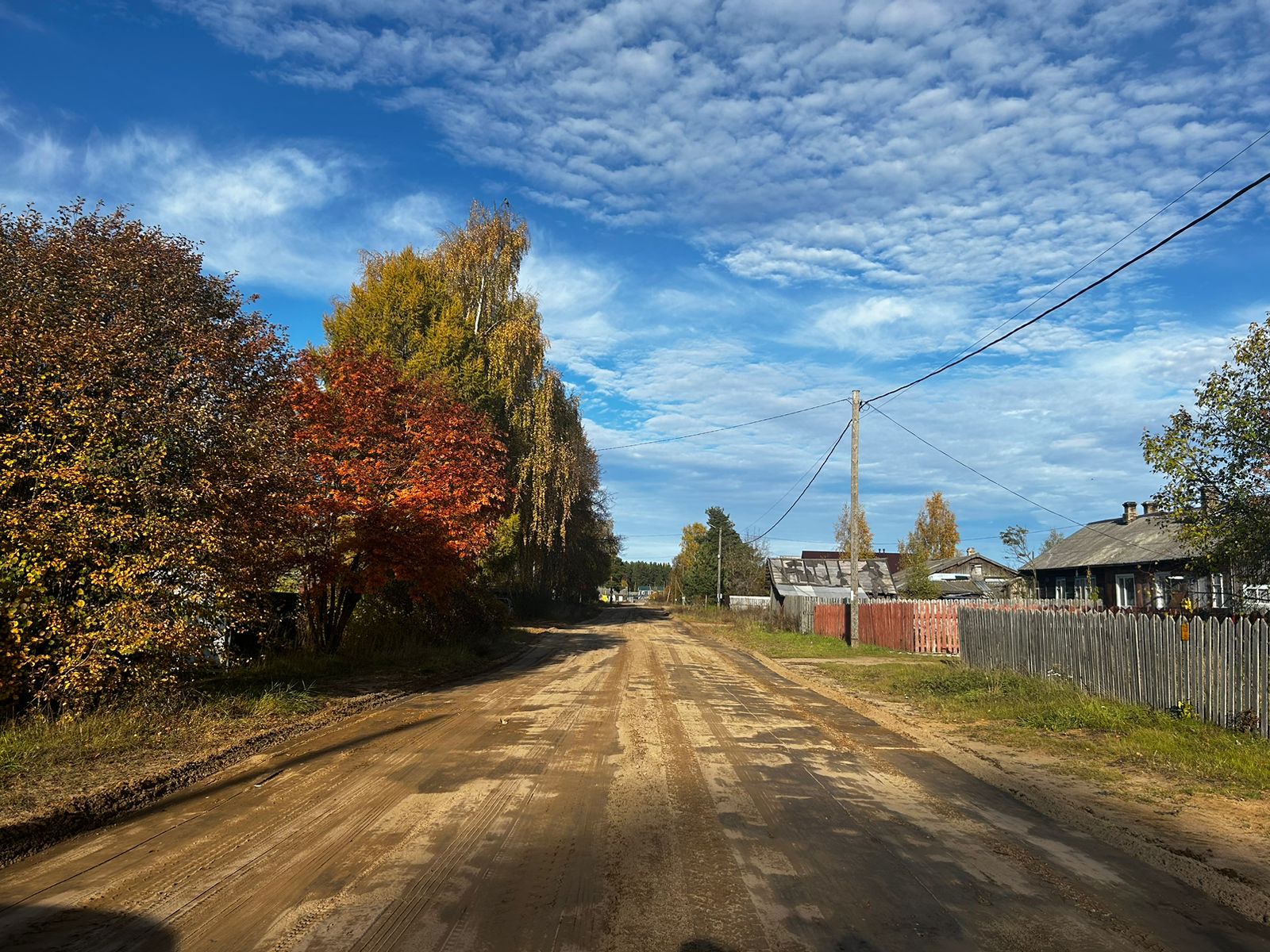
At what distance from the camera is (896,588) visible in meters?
57.8

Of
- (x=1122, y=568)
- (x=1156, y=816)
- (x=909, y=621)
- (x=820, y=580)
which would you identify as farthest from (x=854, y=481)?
(x=820, y=580)

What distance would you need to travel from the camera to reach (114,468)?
887 centimetres

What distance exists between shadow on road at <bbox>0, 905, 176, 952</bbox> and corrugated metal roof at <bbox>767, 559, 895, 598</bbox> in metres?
55.4

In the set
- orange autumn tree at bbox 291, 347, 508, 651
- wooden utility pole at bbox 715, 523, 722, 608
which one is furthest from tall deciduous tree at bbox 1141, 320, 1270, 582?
wooden utility pole at bbox 715, 523, 722, 608

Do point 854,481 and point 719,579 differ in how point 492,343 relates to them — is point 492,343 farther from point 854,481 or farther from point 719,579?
point 719,579

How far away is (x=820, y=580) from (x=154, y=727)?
55152mm

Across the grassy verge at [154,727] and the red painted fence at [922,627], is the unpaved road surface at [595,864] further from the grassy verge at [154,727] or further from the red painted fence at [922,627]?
the red painted fence at [922,627]

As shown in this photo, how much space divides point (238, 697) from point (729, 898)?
8.67 metres

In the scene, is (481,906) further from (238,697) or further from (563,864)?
(238,697)

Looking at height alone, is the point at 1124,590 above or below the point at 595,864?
above

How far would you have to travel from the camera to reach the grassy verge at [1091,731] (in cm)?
812

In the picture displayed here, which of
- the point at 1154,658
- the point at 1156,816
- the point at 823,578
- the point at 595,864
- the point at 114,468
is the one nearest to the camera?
the point at 595,864

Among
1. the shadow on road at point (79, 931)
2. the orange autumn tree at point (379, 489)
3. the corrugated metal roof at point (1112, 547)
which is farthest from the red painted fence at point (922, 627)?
the shadow on road at point (79, 931)

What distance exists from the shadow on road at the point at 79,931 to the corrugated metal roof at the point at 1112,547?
2921cm
